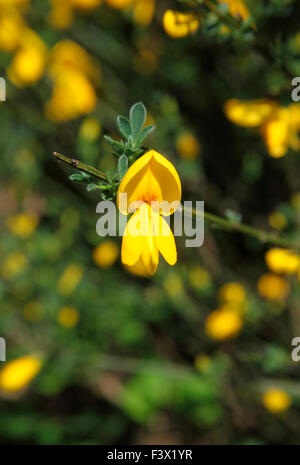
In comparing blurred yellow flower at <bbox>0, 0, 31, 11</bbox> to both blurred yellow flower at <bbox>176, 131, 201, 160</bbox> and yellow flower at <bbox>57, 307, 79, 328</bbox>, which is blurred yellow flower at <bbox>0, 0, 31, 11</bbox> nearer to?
blurred yellow flower at <bbox>176, 131, 201, 160</bbox>

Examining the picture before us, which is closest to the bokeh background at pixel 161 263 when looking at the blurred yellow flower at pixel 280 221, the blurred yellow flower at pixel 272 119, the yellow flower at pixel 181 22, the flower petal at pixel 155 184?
the blurred yellow flower at pixel 280 221

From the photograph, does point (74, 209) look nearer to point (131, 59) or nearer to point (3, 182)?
point (131, 59)

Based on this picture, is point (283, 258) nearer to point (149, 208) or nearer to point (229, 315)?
point (149, 208)

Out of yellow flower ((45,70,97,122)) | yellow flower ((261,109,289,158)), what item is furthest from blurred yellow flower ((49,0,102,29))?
yellow flower ((261,109,289,158))

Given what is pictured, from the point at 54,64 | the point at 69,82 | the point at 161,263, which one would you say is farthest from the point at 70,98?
the point at 161,263

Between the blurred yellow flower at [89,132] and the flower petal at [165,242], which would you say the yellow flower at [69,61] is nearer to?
the blurred yellow flower at [89,132]
